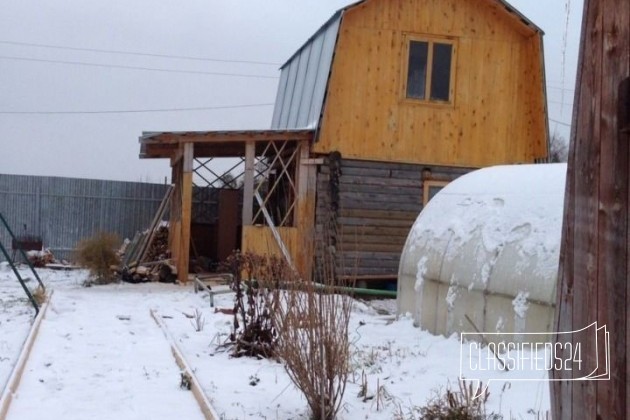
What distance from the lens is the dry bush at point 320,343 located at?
552 cm

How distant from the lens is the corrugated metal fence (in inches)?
829

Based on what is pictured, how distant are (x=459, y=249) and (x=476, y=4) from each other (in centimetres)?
897

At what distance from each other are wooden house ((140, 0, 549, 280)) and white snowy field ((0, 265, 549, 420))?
4.23m

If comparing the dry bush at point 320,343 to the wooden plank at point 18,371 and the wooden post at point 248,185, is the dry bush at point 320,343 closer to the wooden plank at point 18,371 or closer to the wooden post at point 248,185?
the wooden plank at point 18,371

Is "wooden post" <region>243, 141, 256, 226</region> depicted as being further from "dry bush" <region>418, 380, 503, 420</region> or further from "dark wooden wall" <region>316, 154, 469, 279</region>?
"dry bush" <region>418, 380, 503, 420</region>

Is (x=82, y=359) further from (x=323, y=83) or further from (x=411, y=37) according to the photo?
(x=411, y=37)

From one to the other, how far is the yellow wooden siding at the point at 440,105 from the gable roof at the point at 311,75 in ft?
0.57

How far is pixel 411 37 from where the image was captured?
15797mm

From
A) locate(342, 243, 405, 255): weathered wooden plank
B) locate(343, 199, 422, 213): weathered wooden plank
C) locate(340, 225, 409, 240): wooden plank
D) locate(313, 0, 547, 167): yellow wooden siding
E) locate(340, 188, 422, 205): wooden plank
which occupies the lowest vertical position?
locate(342, 243, 405, 255): weathered wooden plank

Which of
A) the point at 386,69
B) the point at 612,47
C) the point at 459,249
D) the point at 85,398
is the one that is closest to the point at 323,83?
the point at 386,69

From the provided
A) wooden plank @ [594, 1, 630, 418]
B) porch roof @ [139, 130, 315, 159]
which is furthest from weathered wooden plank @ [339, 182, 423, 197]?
wooden plank @ [594, 1, 630, 418]

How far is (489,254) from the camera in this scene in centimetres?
833

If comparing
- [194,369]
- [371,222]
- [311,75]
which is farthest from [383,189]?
[194,369]

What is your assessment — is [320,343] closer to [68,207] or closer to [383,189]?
[383,189]
